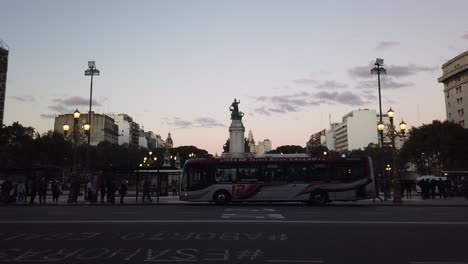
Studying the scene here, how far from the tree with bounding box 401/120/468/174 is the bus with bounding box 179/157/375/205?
164 feet

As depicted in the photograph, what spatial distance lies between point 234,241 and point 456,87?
108288mm

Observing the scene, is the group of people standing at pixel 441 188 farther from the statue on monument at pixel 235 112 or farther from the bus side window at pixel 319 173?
the statue on monument at pixel 235 112

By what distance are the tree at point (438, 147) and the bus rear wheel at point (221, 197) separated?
54.6 m

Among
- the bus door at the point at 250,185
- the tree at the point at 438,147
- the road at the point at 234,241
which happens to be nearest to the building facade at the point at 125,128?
the tree at the point at 438,147

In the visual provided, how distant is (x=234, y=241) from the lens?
11.7 metres

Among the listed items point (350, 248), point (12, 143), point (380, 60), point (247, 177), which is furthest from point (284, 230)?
point (12, 143)

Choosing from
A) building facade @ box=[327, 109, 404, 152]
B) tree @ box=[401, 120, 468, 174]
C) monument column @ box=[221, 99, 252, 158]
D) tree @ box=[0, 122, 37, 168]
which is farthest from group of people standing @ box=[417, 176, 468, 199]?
building facade @ box=[327, 109, 404, 152]

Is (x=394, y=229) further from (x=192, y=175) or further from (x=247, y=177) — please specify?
(x=192, y=175)

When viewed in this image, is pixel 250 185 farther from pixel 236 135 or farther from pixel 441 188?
pixel 236 135

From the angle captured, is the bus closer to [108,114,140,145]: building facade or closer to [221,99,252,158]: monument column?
[221,99,252,158]: monument column

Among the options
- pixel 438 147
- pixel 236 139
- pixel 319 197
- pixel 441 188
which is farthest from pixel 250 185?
pixel 438 147

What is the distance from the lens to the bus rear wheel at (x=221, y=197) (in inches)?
1139

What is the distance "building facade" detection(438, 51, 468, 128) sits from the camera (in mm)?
99562

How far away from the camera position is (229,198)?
2902 centimetres
